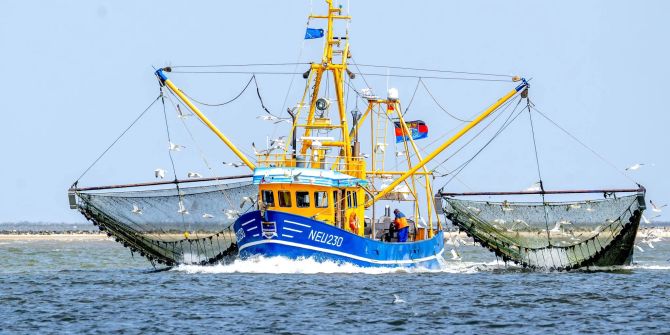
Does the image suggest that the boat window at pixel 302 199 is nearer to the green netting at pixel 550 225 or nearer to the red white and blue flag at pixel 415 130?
the green netting at pixel 550 225

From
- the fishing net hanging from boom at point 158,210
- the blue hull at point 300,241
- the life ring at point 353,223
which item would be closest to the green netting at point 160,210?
the fishing net hanging from boom at point 158,210

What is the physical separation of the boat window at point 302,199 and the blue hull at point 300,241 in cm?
223

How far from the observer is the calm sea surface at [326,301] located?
32.4 meters

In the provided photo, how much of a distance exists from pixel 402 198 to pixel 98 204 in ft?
39.0

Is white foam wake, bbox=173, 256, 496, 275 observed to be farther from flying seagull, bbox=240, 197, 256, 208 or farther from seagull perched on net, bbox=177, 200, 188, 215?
seagull perched on net, bbox=177, 200, 188, 215

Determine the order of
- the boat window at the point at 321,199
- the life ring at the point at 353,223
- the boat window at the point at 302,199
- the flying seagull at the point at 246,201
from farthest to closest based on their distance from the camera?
1. the life ring at the point at 353,223
2. the flying seagull at the point at 246,201
3. the boat window at the point at 321,199
4. the boat window at the point at 302,199

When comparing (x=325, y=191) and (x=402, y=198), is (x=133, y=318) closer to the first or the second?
(x=325, y=191)

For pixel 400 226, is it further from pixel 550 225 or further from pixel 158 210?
pixel 158 210

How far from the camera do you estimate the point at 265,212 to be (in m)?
44.4

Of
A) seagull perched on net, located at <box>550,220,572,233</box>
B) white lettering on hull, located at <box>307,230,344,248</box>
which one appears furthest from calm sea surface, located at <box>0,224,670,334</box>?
seagull perched on net, located at <box>550,220,572,233</box>

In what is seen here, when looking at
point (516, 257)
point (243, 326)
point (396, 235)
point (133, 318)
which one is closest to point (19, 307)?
point (133, 318)

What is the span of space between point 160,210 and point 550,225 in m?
13.9

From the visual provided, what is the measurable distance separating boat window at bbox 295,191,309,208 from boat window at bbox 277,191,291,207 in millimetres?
266

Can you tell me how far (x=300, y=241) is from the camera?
44906mm
